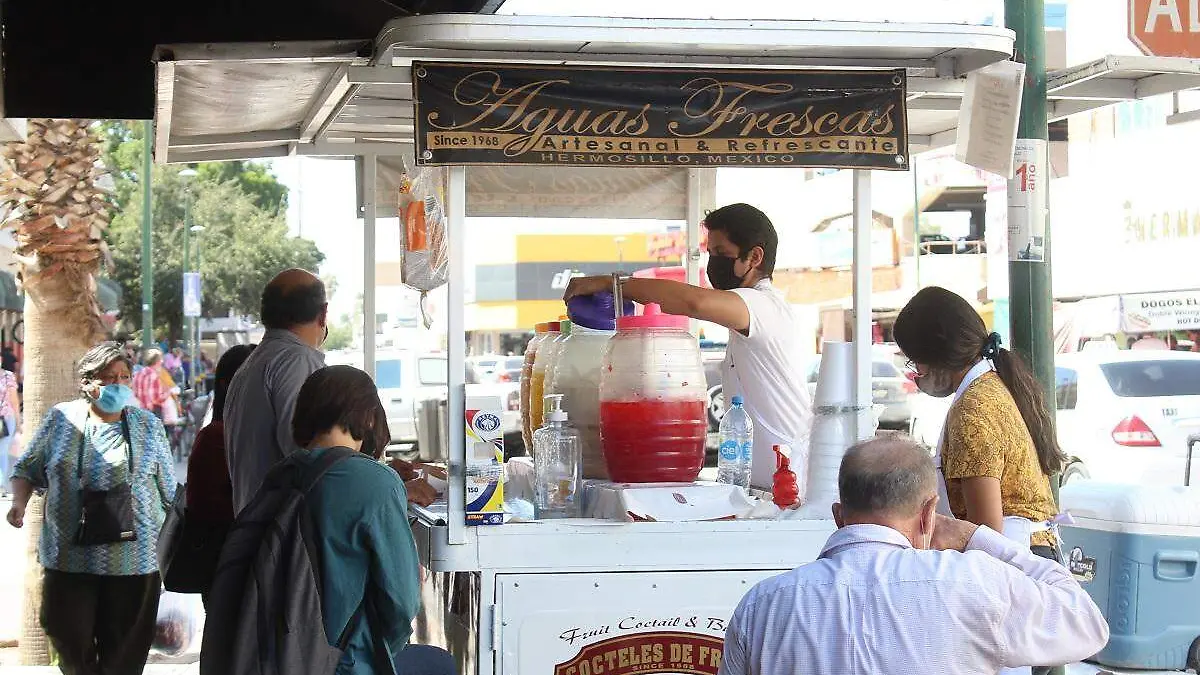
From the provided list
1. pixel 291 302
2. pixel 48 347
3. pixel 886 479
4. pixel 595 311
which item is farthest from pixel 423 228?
pixel 48 347

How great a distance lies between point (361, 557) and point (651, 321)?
1.41 metres

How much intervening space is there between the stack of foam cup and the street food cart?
51 mm

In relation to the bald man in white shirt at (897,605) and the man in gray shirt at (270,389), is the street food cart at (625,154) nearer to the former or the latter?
the man in gray shirt at (270,389)

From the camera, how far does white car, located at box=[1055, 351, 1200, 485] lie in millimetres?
13375

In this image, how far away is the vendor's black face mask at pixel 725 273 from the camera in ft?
16.1

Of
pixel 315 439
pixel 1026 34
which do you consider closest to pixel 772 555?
pixel 315 439

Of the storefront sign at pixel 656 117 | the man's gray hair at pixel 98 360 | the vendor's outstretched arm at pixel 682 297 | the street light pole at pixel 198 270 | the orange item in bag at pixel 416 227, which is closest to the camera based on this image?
the storefront sign at pixel 656 117

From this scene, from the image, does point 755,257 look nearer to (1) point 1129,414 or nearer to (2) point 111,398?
(2) point 111,398

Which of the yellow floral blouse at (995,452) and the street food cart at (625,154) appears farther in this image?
the street food cart at (625,154)

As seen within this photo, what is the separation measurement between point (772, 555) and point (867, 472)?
1.79 metres

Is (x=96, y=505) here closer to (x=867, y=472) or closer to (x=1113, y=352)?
(x=867, y=472)

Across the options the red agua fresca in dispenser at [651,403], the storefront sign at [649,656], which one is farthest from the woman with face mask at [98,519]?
the storefront sign at [649,656]

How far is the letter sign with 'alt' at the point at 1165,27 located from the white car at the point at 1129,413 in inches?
250

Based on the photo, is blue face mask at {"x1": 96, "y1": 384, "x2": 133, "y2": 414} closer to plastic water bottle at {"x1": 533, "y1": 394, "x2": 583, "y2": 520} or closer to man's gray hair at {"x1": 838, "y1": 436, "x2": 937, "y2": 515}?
plastic water bottle at {"x1": 533, "y1": 394, "x2": 583, "y2": 520}
